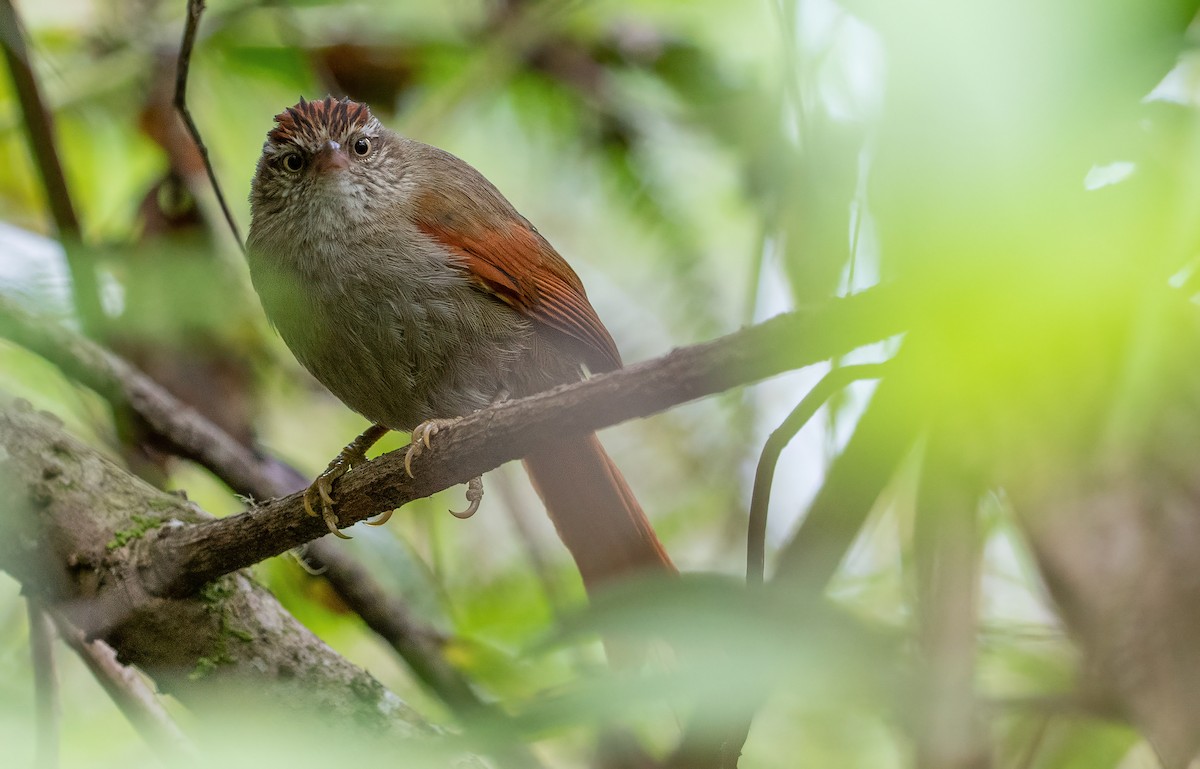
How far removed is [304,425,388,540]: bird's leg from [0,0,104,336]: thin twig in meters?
0.79

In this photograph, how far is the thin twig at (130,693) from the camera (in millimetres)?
2338

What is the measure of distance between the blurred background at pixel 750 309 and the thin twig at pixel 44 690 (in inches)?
2.6

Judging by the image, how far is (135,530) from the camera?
2.33 m

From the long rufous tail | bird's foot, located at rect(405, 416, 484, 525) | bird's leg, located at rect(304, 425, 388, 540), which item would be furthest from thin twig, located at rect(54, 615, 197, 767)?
the long rufous tail

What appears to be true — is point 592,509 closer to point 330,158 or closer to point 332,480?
point 332,480

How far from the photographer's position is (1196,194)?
0.99 m

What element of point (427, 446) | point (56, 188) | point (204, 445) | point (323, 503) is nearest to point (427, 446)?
point (427, 446)

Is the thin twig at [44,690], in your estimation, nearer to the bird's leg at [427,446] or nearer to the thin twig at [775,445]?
the bird's leg at [427,446]

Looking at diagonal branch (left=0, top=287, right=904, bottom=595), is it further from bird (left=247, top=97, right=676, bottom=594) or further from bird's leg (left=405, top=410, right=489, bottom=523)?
bird (left=247, top=97, right=676, bottom=594)

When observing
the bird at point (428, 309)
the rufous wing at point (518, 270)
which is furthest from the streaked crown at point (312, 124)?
the rufous wing at point (518, 270)

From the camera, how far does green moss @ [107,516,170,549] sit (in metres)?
2.31

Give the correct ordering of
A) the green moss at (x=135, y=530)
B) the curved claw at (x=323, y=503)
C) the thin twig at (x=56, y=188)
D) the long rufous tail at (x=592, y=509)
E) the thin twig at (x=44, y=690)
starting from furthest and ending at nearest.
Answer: the thin twig at (x=56, y=188) → the long rufous tail at (x=592, y=509) → the green moss at (x=135, y=530) → the curved claw at (x=323, y=503) → the thin twig at (x=44, y=690)

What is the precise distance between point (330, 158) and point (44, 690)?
59.1 inches

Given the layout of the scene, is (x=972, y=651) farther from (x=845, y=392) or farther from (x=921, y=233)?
(x=845, y=392)
